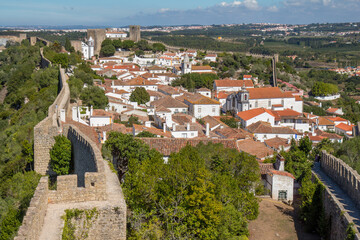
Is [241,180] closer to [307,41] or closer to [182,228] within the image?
[182,228]

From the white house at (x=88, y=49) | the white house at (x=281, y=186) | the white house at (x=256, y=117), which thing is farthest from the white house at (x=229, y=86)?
the white house at (x=281, y=186)

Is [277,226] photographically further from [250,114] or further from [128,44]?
[128,44]

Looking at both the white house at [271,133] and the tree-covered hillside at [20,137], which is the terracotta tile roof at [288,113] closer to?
the white house at [271,133]

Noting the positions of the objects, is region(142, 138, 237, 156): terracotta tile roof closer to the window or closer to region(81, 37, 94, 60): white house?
the window

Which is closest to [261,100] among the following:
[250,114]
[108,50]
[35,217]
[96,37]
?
[250,114]

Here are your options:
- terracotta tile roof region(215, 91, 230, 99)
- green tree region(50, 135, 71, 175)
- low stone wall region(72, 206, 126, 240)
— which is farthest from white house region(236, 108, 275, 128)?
low stone wall region(72, 206, 126, 240)
